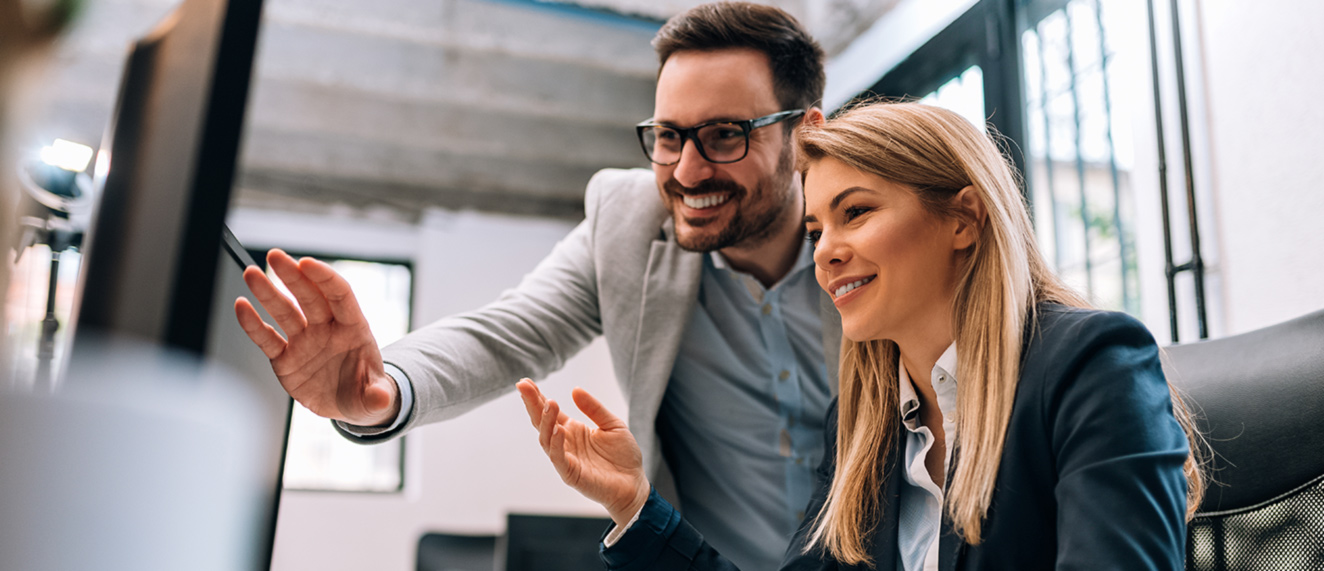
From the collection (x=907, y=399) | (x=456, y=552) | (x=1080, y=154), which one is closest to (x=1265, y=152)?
(x=1080, y=154)

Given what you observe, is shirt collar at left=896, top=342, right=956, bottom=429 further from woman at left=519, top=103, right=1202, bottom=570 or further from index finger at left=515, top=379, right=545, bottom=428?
index finger at left=515, top=379, right=545, bottom=428

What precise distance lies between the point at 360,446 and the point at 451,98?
2.80m

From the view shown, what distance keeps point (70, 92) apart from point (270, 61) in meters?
5.02

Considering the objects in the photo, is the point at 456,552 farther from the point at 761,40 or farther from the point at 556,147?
the point at 761,40

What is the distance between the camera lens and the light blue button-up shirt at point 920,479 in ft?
3.80

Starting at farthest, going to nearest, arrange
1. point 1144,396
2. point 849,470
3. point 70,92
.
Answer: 1. point 849,470
2. point 1144,396
3. point 70,92

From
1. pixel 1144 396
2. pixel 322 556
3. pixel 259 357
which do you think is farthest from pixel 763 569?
pixel 322 556

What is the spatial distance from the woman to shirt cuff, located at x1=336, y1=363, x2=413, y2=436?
0.21m

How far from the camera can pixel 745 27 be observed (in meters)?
1.77

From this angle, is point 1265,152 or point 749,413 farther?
point 1265,152

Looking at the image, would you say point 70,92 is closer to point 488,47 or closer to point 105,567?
point 105,567

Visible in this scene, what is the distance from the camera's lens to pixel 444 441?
22.4 feet

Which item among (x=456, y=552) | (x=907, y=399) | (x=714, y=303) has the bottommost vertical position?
(x=456, y=552)

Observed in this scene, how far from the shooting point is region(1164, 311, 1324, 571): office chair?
997 millimetres
